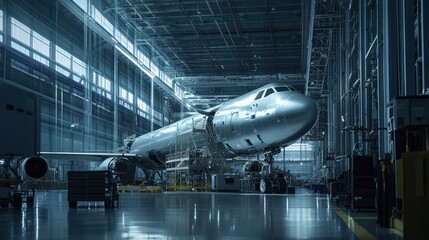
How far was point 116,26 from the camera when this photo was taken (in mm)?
37219

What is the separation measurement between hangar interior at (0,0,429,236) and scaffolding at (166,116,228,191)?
1.78ft

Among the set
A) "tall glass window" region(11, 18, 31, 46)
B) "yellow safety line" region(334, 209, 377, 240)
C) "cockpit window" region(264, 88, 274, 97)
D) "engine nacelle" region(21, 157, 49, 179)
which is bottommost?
"yellow safety line" region(334, 209, 377, 240)

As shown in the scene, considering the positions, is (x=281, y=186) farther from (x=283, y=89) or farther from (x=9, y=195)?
(x=9, y=195)

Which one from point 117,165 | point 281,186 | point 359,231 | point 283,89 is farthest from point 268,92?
point 359,231

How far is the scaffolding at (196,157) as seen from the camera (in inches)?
1139

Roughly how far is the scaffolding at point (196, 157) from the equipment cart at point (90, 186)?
13.9 meters

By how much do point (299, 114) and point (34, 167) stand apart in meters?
10.4

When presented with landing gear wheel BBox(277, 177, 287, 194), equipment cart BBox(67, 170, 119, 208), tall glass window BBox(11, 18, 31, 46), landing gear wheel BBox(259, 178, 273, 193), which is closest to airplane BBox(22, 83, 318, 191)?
landing gear wheel BBox(259, 178, 273, 193)

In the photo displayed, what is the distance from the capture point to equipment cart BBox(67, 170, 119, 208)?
1427 cm

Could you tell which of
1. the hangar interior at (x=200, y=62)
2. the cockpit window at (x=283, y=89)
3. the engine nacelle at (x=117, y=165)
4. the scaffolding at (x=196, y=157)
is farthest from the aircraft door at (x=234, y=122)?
the engine nacelle at (x=117, y=165)

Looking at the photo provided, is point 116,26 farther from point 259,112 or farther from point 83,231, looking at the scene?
point 83,231

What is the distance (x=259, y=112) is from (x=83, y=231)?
1644cm

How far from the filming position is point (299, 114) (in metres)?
21.5

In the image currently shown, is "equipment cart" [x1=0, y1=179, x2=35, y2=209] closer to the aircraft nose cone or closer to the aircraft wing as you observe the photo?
the aircraft nose cone
